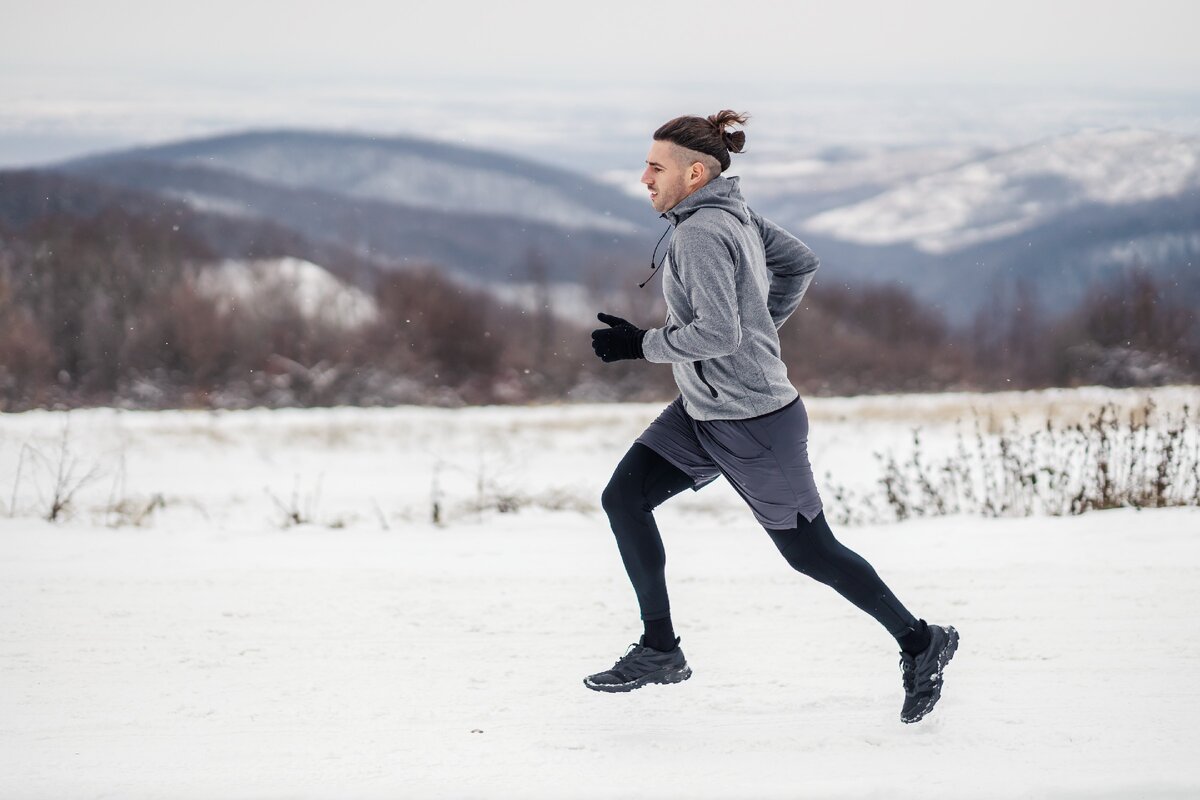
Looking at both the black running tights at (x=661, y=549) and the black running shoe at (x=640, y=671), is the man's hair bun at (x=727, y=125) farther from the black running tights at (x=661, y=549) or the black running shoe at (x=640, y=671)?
the black running shoe at (x=640, y=671)

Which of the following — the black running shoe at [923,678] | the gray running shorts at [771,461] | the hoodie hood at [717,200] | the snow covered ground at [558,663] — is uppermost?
the hoodie hood at [717,200]

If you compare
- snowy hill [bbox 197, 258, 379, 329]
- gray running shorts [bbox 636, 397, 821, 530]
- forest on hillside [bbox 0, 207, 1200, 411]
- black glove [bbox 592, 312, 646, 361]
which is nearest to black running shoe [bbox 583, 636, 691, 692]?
gray running shorts [bbox 636, 397, 821, 530]

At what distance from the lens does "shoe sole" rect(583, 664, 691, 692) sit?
145 inches

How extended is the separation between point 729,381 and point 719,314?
0.26 m

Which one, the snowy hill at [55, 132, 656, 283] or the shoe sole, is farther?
the snowy hill at [55, 132, 656, 283]

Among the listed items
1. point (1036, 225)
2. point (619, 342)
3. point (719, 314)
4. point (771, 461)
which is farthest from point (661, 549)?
point (1036, 225)

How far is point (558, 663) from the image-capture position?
4.14 m

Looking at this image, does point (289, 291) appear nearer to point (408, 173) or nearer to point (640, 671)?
point (640, 671)

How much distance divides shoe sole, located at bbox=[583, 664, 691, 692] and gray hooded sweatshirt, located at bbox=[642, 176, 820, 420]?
91cm

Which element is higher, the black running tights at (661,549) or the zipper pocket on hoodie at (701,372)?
the zipper pocket on hoodie at (701,372)

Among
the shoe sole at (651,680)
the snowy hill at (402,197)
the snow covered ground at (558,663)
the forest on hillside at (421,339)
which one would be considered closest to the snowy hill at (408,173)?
the snowy hill at (402,197)

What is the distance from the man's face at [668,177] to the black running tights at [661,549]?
78 centimetres

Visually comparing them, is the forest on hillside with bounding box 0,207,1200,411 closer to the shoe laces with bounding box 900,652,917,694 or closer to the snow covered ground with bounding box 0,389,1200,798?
the snow covered ground with bounding box 0,389,1200,798

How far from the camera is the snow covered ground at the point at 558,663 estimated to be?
3.15 metres
